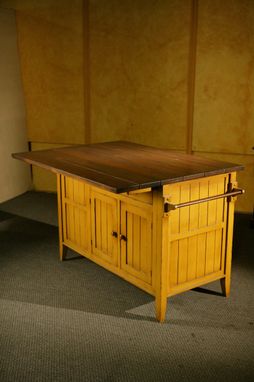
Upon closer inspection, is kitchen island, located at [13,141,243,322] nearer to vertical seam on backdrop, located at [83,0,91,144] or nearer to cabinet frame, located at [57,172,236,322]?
cabinet frame, located at [57,172,236,322]

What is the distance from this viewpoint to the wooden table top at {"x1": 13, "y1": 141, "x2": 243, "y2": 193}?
282 cm

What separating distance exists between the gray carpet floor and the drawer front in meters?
0.30

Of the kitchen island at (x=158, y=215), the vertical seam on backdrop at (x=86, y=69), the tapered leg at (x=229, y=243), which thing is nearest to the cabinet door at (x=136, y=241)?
the kitchen island at (x=158, y=215)

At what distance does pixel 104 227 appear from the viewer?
11.4ft

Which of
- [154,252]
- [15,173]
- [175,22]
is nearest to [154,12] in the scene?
[175,22]

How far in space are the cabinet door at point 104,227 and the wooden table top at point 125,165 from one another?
A: 0.90ft

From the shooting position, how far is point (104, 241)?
3484 mm

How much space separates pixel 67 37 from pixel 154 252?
3.50 m

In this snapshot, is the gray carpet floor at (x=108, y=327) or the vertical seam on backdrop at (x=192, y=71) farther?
the vertical seam on backdrop at (x=192, y=71)

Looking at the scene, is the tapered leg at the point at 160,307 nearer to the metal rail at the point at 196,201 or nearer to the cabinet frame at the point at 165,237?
the cabinet frame at the point at 165,237

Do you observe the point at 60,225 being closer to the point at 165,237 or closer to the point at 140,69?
the point at 165,237

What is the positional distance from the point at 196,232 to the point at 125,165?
665 millimetres

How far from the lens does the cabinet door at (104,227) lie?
3340mm

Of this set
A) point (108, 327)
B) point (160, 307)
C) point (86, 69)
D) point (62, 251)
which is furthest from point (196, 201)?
point (86, 69)
